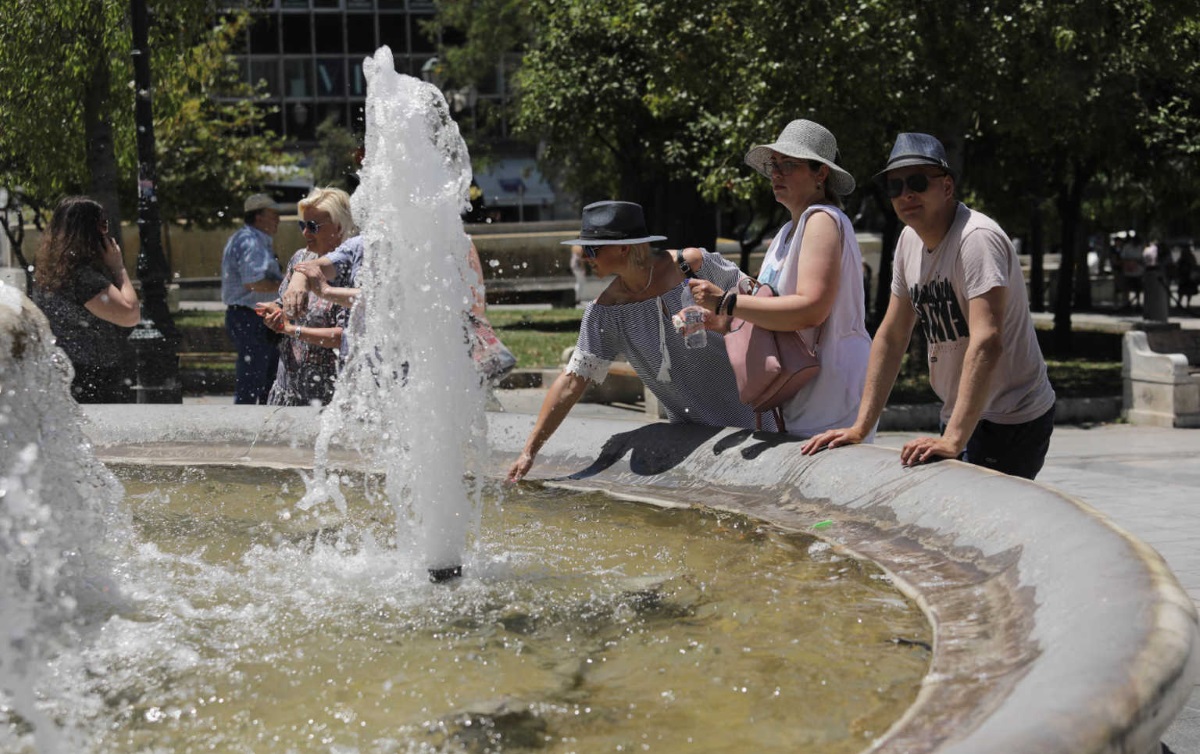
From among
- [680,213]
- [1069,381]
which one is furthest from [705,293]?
[680,213]

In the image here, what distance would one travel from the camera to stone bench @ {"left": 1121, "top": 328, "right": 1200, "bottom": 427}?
13359 millimetres

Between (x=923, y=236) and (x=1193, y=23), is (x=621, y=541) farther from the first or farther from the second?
(x=1193, y=23)

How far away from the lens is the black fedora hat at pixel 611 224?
4.80 metres

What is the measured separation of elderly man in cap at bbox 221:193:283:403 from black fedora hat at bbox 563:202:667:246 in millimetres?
4877

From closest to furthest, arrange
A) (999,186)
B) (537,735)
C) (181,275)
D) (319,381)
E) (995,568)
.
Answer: (537,735) → (995,568) → (319,381) → (999,186) → (181,275)

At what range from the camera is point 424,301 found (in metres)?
4.65

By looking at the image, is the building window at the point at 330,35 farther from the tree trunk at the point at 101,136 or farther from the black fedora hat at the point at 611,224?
the black fedora hat at the point at 611,224

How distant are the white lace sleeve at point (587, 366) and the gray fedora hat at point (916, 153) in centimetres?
125

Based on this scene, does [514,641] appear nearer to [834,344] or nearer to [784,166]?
[834,344]

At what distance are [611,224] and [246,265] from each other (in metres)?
5.97

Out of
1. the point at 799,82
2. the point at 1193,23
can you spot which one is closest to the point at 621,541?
the point at 799,82

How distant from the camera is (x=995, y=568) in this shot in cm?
372

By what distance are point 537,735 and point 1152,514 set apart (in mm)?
6327

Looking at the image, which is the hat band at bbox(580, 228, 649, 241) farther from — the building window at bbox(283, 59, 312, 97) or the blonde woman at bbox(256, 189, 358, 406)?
the building window at bbox(283, 59, 312, 97)
